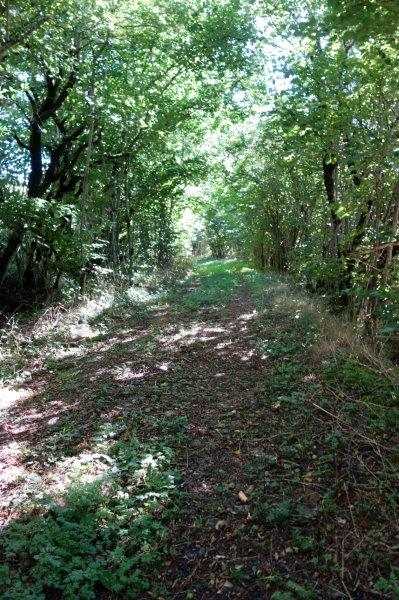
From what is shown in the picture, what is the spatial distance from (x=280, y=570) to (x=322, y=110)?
8254mm

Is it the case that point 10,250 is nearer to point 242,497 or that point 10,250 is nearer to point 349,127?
point 349,127

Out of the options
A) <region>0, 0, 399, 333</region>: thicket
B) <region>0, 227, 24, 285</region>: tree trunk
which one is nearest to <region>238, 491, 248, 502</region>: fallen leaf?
<region>0, 0, 399, 333</region>: thicket

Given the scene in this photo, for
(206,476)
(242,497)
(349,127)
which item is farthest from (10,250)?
(242,497)

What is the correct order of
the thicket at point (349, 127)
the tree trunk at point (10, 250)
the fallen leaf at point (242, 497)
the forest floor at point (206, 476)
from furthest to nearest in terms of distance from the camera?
the tree trunk at point (10, 250) → the thicket at point (349, 127) → the fallen leaf at point (242, 497) → the forest floor at point (206, 476)

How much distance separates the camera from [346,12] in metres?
4.59

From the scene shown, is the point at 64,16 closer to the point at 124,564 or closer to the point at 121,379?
the point at 121,379

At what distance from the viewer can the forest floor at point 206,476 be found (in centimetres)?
337

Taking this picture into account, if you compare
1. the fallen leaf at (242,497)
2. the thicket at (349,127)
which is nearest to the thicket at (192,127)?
the thicket at (349,127)

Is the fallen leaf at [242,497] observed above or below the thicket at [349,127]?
below

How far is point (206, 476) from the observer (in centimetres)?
464

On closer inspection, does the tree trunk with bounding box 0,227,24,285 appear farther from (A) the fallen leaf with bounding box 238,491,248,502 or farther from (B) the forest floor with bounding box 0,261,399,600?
(A) the fallen leaf with bounding box 238,491,248,502

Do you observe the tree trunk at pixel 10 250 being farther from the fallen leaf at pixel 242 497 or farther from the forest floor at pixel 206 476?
the fallen leaf at pixel 242 497

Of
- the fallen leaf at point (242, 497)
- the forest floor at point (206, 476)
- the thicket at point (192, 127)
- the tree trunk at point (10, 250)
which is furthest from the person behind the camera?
the tree trunk at point (10, 250)

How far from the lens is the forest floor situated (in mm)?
3371
